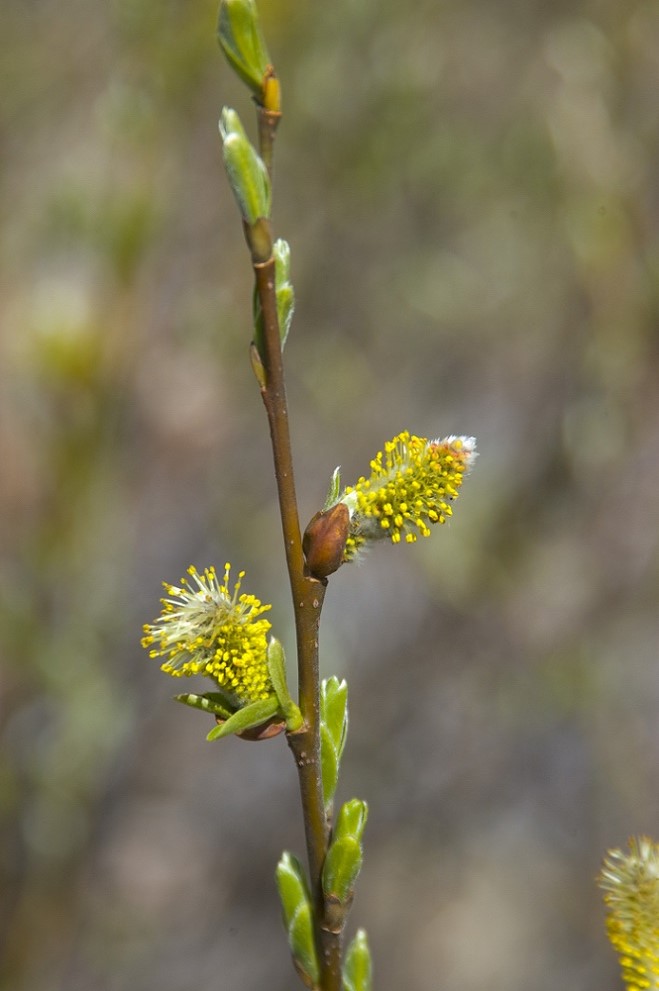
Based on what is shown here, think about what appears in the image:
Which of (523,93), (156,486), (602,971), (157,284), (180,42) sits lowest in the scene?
(602,971)

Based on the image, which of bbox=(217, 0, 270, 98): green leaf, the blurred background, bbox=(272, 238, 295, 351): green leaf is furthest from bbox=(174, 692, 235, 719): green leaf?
the blurred background

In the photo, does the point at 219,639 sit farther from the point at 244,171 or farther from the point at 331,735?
the point at 244,171

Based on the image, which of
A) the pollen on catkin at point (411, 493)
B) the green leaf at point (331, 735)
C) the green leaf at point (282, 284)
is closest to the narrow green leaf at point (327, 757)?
the green leaf at point (331, 735)

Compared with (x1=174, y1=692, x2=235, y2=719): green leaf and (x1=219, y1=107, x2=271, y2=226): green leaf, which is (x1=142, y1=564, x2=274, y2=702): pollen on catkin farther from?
(x1=219, y1=107, x2=271, y2=226): green leaf

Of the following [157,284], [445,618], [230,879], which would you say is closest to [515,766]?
[445,618]

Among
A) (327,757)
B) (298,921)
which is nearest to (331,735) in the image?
(327,757)

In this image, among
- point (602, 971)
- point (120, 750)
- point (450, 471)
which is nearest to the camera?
point (450, 471)

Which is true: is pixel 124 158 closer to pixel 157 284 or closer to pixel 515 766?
pixel 157 284

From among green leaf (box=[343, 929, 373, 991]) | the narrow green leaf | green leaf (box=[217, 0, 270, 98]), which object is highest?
green leaf (box=[217, 0, 270, 98])
